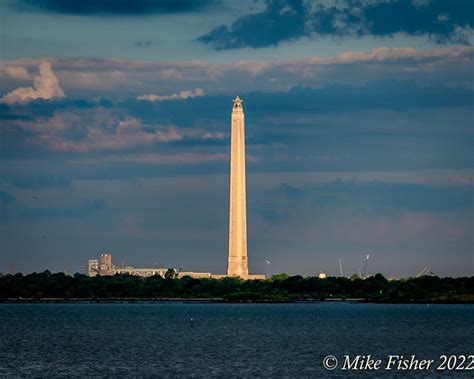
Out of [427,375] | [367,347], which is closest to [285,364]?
[427,375]

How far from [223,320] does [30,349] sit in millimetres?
76967

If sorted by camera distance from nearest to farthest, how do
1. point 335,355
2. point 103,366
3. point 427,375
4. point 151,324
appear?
point 427,375, point 103,366, point 335,355, point 151,324

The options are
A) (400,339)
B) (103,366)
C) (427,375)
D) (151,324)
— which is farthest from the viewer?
(151,324)

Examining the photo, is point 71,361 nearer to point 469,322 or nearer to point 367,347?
point 367,347

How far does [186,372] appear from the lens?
99.6 metres

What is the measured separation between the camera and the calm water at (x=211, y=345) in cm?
10238

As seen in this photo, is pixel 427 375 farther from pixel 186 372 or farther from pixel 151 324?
pixel 151 324

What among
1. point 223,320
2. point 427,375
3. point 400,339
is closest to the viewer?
point 427,375

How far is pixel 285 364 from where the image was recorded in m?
107

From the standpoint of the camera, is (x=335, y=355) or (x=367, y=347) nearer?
(x=335, y=355)

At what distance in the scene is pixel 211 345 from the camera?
132m

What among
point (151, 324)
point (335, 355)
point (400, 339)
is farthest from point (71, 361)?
point (151, 324)

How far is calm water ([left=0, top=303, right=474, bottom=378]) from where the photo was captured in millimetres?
102375

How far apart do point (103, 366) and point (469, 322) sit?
10278 cm
